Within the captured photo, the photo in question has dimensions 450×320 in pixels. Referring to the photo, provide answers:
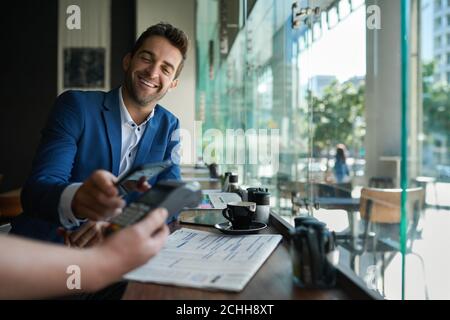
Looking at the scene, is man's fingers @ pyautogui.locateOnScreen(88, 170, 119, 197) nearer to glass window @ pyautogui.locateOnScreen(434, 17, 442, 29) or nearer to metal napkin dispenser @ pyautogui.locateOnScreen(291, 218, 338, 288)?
metal napkin dispenser @ pyautogui.locateOnScreen(291, 218, 338, 288)

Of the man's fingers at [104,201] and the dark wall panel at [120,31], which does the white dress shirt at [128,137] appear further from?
the dark wall panel at [120,31]

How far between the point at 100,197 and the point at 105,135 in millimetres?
762

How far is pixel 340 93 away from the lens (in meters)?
2.07

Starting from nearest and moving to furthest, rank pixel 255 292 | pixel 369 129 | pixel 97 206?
pixel 255 292 → pixel 97 206 → pixel 369 129

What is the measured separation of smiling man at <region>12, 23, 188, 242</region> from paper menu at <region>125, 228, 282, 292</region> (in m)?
0.28

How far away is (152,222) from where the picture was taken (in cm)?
68

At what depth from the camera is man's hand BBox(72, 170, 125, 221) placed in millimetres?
826

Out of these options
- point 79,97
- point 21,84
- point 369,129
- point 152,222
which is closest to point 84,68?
point 21,84

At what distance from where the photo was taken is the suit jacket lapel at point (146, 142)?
5.36ft

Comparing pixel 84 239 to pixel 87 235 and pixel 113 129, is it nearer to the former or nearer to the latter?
pixel 87 235

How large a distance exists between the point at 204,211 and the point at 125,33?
493cm

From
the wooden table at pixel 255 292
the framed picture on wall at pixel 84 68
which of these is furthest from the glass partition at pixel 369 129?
the framed picture on wall at pixel 84 68

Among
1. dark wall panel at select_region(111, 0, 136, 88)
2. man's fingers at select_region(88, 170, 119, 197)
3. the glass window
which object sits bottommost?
man's fingers at select_region(88, 170, 119, 197)

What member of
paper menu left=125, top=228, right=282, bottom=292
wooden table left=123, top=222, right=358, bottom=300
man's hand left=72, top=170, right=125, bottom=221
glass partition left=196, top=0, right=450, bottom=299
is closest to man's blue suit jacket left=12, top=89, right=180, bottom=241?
man's hand left=72, top=170, right=125, bottom=221
